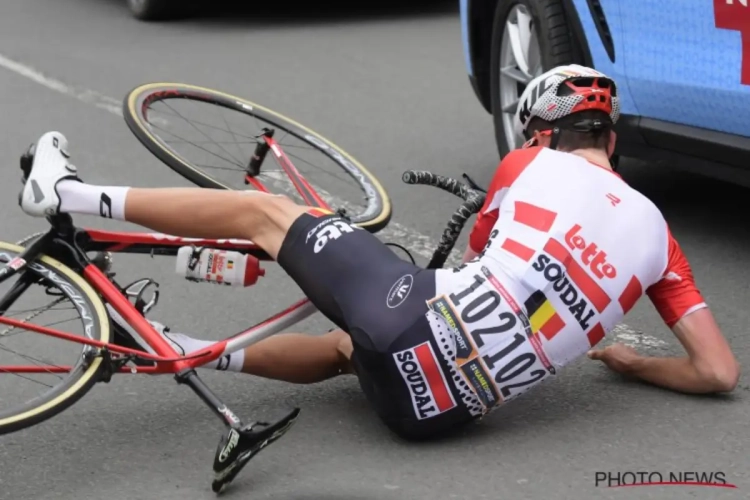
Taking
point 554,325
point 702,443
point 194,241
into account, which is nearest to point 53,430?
point 194,241

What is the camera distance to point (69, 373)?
3822 mm

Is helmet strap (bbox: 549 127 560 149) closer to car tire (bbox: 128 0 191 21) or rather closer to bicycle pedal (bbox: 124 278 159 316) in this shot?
bicycle pedal (bbox: 124 278 159 316)

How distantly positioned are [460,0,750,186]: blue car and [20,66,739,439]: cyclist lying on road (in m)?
1.09

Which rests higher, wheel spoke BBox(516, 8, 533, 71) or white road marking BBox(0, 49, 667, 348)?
wheel spoke BBox(516, 8, 533, 71)

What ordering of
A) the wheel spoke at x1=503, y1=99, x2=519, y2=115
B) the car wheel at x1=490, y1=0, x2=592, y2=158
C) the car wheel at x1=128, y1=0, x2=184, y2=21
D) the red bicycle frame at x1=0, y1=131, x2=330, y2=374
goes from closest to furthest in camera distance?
1. the red bicycle frame at x1=0, y1=131, x2=330, y2=374
2. the car wheel at x1=490, y1=0, x2=592, y2=158
3. the wheel spoke at x1=503, y1=99, x2=519, y2=115
4. the car wheel at x1=128, y1=0, x2=184, y2=21

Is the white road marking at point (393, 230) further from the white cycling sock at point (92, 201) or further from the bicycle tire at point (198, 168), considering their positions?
the white cycling sock at point (92, 201)

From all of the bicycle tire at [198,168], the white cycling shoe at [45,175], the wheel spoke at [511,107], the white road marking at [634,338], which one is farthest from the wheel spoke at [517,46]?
the white cycling shoe at [45,175]

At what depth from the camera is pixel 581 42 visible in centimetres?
589

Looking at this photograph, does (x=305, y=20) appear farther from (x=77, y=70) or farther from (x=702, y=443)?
(x=702, y=443)

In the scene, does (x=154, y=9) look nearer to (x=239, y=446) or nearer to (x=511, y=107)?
(x=511, y=107)

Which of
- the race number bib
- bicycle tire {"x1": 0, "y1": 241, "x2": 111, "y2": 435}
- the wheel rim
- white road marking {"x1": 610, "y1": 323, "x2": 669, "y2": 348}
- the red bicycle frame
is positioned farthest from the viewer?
the wheel rim

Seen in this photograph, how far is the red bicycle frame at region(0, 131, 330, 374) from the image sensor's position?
12.8 ft

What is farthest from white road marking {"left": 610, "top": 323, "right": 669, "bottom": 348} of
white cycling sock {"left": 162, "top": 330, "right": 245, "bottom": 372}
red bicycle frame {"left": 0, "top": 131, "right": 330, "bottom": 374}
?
white cycling sock {"left": 162, "top": 330, "right": 245, "bottom": 372}

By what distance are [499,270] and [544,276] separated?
13cm
